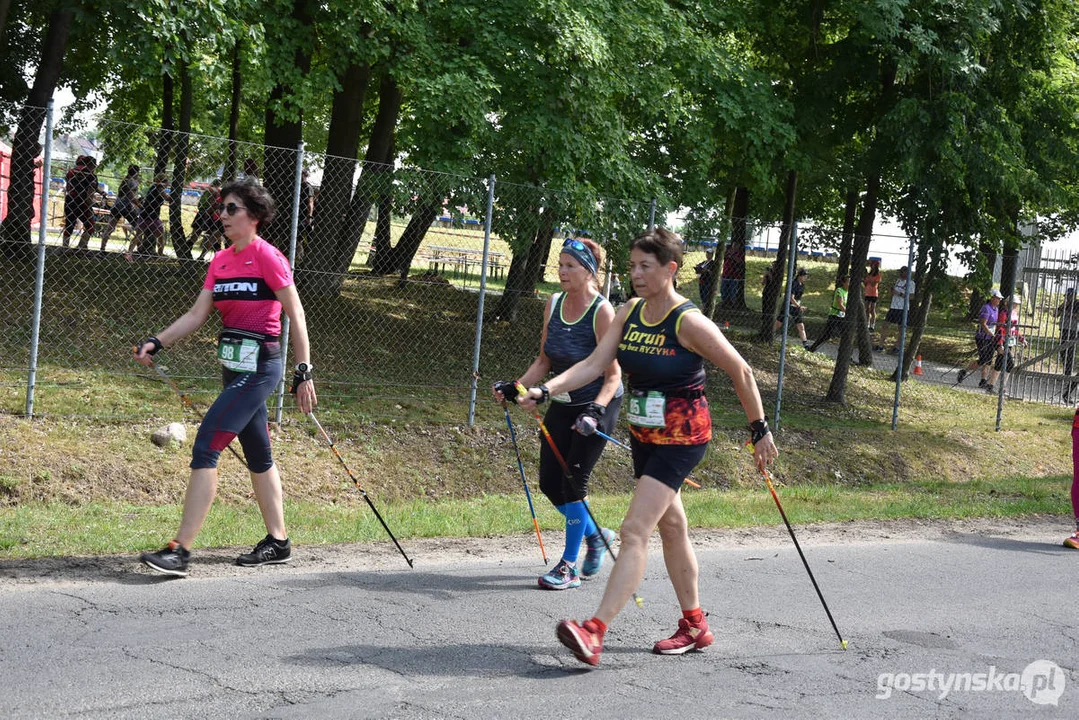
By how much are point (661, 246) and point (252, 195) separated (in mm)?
2500

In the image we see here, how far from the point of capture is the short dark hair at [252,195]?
649cm

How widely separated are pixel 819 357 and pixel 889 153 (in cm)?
649

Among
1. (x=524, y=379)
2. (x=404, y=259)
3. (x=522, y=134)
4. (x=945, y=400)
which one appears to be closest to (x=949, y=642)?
(x=524, y=379)

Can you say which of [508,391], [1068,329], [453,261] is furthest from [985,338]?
[508,391]

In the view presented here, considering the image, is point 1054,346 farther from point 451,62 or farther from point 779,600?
point 779,600

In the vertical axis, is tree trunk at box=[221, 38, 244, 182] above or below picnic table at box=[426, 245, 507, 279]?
above

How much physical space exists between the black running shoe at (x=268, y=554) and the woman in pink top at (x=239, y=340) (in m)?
0.46

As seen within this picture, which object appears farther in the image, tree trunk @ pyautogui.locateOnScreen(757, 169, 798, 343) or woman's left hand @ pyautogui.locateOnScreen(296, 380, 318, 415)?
tree trunk @ pyautogui.locateOnScreen(757, 169, 798, 343)

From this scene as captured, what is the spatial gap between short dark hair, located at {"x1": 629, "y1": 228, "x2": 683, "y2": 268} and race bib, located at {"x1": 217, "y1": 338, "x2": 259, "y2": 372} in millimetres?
2368

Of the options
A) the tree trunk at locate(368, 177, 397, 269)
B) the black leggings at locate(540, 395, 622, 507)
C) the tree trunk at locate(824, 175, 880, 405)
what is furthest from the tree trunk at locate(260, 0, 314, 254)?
the tree trunk at locate(824, 175, 880, 405)

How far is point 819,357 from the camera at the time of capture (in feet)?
73.9

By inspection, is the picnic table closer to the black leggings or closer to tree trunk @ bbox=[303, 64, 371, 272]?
tree trunk @ bbox=[303, 64, 371, 272]

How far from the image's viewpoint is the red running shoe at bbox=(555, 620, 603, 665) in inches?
205

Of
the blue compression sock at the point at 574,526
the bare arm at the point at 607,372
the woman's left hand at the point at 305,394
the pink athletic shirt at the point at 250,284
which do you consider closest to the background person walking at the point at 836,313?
the blue compression sock at the point at 574,526
